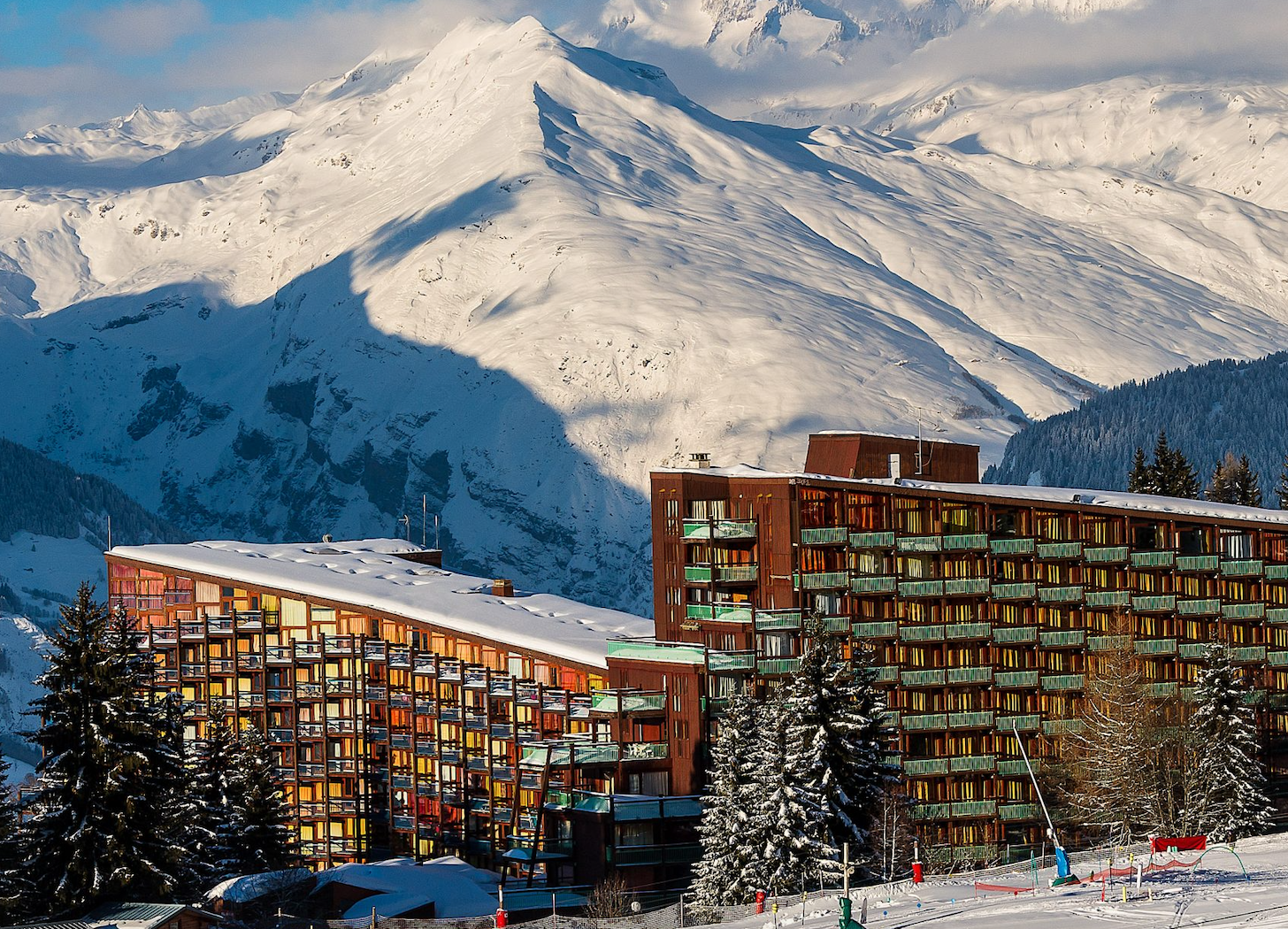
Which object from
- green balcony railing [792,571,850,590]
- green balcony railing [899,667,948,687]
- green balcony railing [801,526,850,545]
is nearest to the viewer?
green balcony railing [792,571,850,590]

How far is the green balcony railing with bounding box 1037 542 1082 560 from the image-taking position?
401 feet

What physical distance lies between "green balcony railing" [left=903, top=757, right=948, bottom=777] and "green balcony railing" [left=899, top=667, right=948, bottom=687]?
3822 millimetres

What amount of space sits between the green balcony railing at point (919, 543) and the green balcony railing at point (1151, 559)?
1122 cm

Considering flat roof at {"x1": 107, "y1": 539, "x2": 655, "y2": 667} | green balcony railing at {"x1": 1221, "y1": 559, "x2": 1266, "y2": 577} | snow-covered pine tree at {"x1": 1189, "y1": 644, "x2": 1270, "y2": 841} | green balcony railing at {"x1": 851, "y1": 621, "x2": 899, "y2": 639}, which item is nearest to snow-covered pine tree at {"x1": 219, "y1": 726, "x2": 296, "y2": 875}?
flat roof at {"x1": 107, "y1": 539, "x2": 655, "y2": 667}

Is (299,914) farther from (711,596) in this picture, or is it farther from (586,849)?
(711,596)

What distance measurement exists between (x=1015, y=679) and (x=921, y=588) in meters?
6.89

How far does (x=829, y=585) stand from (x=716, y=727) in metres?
10.4

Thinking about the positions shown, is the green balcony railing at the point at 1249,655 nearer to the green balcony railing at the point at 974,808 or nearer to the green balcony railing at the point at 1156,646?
the green balcony railing at the point at 1156,646

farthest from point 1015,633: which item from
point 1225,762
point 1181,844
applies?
point 1181,844

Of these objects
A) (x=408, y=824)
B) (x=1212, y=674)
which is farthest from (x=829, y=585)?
(x=408, y=824)

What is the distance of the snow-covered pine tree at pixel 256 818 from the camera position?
10619 centimetres

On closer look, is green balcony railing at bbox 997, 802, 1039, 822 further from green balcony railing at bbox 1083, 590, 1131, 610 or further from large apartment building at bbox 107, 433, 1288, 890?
green balcony railing at bbox 1083, 590, 1131, 610

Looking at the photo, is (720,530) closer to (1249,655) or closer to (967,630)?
(967,630)

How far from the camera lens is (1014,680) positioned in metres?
121
